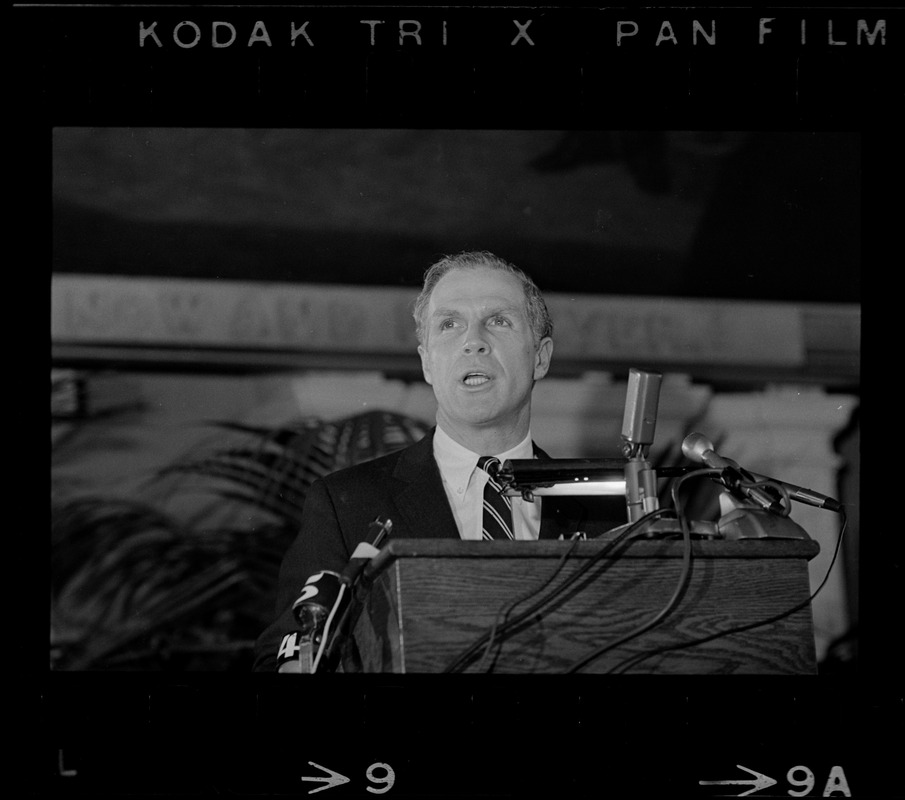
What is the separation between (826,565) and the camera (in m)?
3.57

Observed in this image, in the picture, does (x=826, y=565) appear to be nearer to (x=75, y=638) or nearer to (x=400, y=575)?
(x=400, y=575)

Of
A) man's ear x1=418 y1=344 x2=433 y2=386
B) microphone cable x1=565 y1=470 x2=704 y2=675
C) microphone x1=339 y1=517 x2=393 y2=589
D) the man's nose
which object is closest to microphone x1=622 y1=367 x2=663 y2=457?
microphone cable x1=565 y1=470 x2=704 y2=675

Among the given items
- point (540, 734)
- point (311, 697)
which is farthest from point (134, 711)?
point (540, 734)

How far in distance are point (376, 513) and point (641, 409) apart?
1.11m

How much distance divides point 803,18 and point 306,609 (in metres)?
2.42

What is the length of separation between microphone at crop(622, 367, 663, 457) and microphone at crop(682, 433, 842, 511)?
0.15 metres

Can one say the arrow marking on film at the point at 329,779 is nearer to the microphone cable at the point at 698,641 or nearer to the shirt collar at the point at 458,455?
the shirt collar at the point at 458,455

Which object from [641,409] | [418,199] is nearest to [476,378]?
[418,199]

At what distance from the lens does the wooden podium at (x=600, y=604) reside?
2.16 meters

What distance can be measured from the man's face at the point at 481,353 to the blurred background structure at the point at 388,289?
34 cm

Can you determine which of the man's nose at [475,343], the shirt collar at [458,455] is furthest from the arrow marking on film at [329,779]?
the man's nose at [475,343]

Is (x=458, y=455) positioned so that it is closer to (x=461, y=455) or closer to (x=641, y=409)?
(x=461, y=455)

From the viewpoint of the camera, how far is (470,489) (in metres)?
3.23

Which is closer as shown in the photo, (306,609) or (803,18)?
(306,609)
